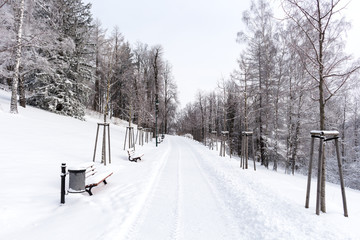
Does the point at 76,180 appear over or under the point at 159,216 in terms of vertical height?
over

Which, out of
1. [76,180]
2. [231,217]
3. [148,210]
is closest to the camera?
[231,217]

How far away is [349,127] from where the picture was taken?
21.8m

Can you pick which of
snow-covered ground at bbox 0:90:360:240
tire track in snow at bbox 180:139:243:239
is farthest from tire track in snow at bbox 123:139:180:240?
tire track in snow at bbox 180:139:243:239

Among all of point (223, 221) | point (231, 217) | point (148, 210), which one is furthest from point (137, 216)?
point (231, 217)

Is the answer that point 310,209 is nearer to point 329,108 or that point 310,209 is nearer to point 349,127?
point 329,108

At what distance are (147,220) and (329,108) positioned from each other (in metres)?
17.5

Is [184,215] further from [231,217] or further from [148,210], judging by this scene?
[231,217]

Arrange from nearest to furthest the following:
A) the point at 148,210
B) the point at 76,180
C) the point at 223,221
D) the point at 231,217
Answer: the point at 223,221, the point at 231,217, the point at 148,210, the point at 76,180

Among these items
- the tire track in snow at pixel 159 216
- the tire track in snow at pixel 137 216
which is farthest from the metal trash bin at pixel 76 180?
the tire track in snow at pixel 159 216

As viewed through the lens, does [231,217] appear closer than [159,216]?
No

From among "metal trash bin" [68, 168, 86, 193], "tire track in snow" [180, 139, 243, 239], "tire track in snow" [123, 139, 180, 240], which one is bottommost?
"tire track in snow" [180, 139, 243, 239]

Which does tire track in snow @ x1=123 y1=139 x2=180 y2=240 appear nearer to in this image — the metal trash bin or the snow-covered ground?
the snow-covered ground

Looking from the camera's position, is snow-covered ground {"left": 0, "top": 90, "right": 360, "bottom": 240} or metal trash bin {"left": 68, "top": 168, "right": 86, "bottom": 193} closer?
snow-covered ground {"left": 0, "top": 90, "right": 360, "bottom": 240}

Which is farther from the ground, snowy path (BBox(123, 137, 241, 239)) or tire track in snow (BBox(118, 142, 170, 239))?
tire track in snow (BBox(118, 142, 170, 239))
